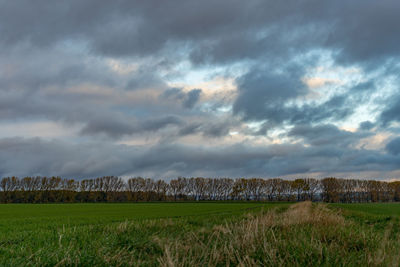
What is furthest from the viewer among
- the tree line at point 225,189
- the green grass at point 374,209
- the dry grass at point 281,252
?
the tree line at point 225,189

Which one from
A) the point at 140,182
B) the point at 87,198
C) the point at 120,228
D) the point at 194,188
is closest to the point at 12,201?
the point at 87,198

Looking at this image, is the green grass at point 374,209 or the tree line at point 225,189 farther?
the tree line at point 225,189

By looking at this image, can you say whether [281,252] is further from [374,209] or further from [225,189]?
[225,189]

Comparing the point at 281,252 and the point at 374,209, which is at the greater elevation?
the point at 281,252

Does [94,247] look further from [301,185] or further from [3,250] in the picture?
[301,185]

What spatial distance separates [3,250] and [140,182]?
12103cm

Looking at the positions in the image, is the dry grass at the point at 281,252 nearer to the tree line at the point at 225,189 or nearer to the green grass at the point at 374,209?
the green grass at the point at 374,209

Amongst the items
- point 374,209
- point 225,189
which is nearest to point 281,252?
point 374,209

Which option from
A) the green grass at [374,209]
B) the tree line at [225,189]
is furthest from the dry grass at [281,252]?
the tree line at [225,189]

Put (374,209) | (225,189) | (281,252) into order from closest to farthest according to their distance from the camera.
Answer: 1. (281,252)
2. (374,209)
3. (225,189)

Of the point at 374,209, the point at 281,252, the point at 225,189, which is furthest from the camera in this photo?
the point at 225,189

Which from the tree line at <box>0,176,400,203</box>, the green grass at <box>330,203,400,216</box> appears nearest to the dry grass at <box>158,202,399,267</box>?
the green grass at <box>330,203,400,216</box>

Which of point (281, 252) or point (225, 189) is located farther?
point (225, 189)

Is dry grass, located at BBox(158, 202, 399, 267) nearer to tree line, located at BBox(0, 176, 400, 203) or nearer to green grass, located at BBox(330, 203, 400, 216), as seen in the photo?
green grass, located at BBox(330, 203, 400, 216)
